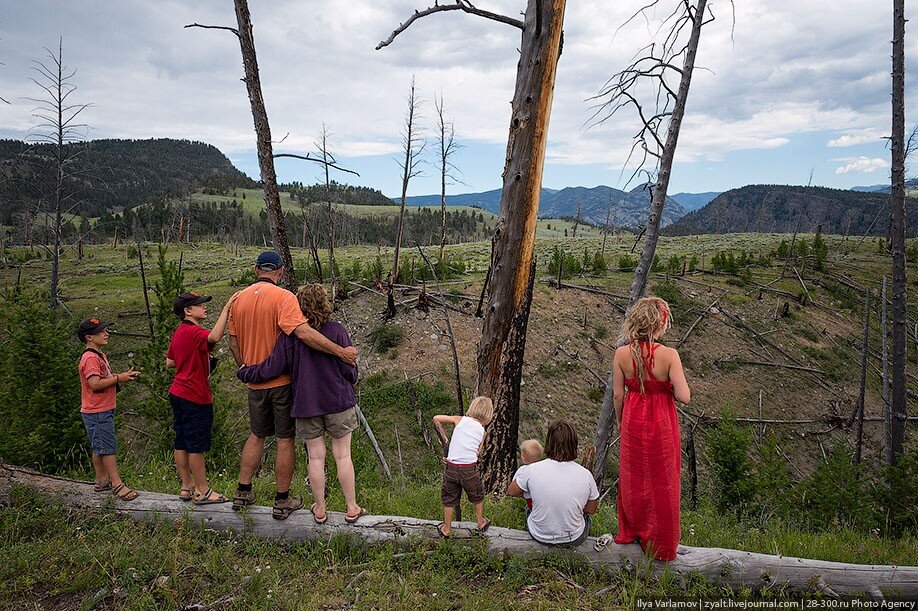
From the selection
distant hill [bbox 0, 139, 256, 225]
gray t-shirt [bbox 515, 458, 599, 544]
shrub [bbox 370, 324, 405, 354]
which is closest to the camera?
gray t-shirt [bbox 515, 458, 599, 544]

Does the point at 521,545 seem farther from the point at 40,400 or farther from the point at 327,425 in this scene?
the point at 40,400

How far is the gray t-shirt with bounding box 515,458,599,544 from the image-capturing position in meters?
3.54

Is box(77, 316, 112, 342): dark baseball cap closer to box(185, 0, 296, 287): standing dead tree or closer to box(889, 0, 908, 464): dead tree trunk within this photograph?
box(185, 0, 296, 287): standing dead tree

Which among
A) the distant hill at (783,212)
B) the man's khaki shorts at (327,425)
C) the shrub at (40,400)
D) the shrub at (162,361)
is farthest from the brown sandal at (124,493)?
the distant hill at (783,212)

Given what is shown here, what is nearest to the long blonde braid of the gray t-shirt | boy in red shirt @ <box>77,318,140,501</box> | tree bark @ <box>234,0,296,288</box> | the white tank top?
the gray t-shirt

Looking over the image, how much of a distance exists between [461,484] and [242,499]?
6.47ft

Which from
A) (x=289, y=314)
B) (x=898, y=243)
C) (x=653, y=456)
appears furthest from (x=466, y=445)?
(x=898, y=243)

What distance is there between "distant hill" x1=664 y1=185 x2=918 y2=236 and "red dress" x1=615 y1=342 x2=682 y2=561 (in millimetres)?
102651

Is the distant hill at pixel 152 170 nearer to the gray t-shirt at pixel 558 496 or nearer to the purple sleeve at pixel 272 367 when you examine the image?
the purple sleeve at pixel 272 367

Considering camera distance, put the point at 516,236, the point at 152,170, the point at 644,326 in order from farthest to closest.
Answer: the point at 152,170 → the point at 516,236 → the point at 644,326

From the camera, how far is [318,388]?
3.96 m

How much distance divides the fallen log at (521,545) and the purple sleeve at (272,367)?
121 cm

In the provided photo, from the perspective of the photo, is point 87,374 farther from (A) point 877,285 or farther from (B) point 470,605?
(A) point 877,285

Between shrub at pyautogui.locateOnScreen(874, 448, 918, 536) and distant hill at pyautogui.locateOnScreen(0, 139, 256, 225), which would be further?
distant hill at pyautogui.locateOnScreen(0, 139, 256, 225)
